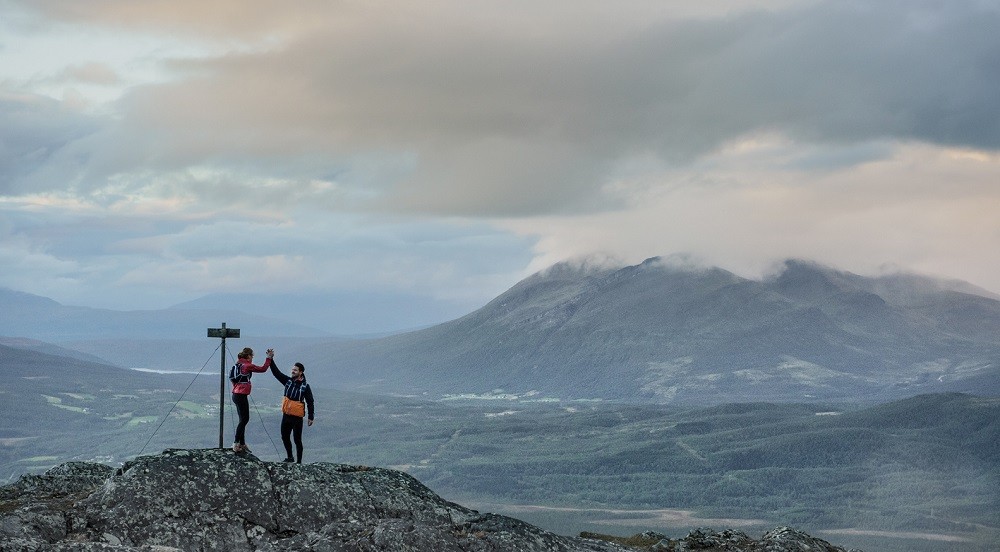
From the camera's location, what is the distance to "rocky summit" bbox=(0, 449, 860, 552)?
119 feet

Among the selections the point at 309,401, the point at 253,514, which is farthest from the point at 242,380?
the point at 253,514

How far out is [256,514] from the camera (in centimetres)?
3791

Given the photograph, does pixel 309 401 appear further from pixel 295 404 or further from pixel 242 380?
pixel 242 380

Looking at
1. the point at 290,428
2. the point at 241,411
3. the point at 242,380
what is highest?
the point at 242,380

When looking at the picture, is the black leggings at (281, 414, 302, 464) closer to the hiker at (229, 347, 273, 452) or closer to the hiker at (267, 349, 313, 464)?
the hiker at (267, 349, 313, 464)

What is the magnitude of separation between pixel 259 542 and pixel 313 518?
7.07 ft

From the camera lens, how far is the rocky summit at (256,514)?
3619 cm

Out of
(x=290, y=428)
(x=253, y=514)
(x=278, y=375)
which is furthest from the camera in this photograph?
(x=278, y=375)

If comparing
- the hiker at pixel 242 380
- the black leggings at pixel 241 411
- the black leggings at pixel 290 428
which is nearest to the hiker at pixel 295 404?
the black leggings at pixel 290 428

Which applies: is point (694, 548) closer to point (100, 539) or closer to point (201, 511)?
Answer: point (201, 511)

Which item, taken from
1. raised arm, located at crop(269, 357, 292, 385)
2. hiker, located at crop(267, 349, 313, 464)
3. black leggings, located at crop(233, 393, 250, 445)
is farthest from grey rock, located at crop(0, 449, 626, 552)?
raised arm, located at crop(269, 357, 292, 385)

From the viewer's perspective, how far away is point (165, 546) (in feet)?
115

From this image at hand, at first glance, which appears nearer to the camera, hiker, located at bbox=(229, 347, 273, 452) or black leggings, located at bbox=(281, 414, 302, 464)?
hiker, located at bbox=(229, 347, 273, 452)

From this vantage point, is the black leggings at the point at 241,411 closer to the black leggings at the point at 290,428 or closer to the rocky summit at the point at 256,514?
the black leggings at the point at 290,428
